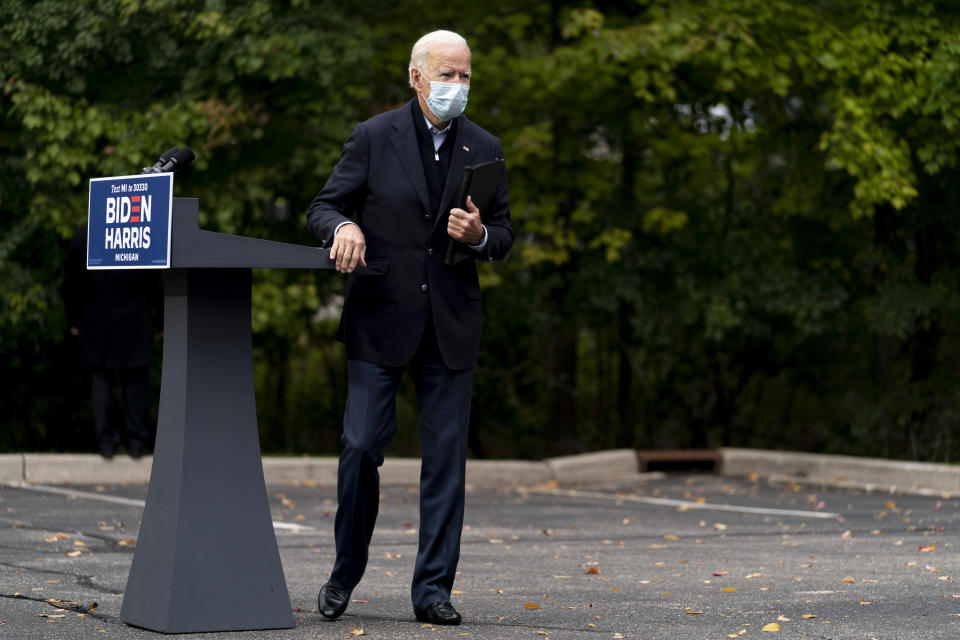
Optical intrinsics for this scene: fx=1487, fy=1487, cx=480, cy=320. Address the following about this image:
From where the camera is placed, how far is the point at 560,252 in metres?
15.8

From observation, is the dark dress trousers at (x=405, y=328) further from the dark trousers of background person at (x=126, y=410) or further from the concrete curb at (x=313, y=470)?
the dark trousers of background person at (x=126, y=410)

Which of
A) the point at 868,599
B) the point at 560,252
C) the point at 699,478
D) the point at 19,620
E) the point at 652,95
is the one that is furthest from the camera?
the point at 560,252

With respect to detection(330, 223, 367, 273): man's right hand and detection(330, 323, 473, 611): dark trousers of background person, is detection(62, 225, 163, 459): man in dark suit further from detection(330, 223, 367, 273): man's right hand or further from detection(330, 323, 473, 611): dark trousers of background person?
detection(330, 223, 367, 273): man's right hand

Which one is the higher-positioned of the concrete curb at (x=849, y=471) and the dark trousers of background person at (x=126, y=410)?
the dark trousers of background person at (x=126, y=410)

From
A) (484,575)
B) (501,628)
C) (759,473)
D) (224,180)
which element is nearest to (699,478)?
(759,473)

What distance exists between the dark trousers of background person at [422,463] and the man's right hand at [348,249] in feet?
1.58

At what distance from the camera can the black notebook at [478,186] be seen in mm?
5270

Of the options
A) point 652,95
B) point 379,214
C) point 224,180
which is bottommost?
point 379,214

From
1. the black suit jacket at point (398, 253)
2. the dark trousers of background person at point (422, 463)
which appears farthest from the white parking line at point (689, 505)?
the black suit jacket at point (398, 253)

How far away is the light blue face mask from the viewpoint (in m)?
5.34

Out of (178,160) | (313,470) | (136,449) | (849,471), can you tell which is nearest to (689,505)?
(849,471)

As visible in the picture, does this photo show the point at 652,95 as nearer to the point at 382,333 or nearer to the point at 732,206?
the point at 732,206

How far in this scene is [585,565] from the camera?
7367 millimetres

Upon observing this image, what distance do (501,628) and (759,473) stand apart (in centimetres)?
917
